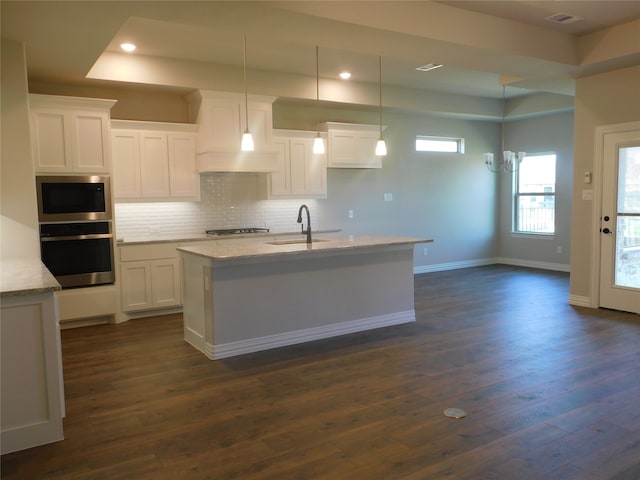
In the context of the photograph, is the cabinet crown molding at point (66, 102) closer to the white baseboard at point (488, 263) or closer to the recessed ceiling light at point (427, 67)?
the recessed ceiling light at point (427, 67)

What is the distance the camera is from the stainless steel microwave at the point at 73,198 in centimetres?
512

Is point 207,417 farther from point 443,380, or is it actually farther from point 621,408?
point 621,408

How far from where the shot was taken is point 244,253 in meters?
4.24

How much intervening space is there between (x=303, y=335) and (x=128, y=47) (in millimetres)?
3494

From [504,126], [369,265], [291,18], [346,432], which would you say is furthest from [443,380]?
[504,126]

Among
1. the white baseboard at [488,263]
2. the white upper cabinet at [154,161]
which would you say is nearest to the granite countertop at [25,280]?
the white upper cabinet at [154,161]

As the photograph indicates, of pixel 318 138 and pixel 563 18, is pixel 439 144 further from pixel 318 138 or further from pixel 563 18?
pixel 318 138

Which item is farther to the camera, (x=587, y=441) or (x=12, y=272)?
(x=12, y=272)

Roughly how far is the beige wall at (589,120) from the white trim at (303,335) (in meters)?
2.22

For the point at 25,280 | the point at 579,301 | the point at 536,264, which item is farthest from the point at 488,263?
the point at 25,280

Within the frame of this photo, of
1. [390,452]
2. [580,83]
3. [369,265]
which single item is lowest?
[390,452]

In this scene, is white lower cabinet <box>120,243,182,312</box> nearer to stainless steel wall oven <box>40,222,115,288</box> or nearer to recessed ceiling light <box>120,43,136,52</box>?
stainless steel wall oven <box>40,222,115,288</box>

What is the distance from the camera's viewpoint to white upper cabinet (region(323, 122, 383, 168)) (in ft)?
23.8

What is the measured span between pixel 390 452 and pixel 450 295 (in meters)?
4.31
